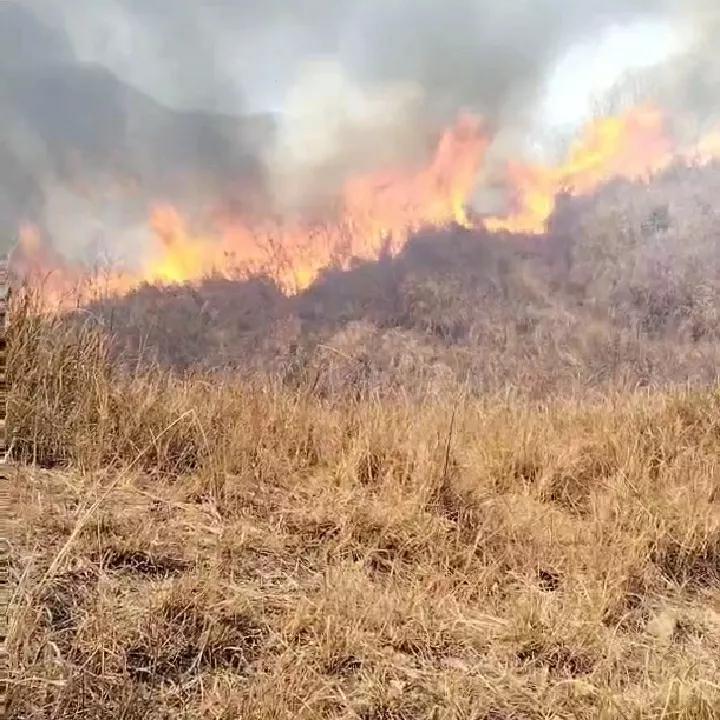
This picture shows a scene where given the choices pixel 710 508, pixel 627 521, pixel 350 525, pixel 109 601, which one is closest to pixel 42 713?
pixel 109 601

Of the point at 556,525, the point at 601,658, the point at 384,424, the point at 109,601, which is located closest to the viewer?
the point at 109,601

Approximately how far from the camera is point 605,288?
37.6ft

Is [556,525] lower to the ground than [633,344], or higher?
lower

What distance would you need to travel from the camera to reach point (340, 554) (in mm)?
3197

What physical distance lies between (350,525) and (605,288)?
Answer: 896cm

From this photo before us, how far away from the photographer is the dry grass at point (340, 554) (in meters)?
2.37

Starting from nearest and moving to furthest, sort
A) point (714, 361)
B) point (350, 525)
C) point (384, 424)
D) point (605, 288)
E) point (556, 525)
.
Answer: point (350, 525) → point (556, 525) → point (384, 424) → point (714, 361) → point (605, 288)

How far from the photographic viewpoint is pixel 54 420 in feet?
12.2

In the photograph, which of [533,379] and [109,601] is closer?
[109,601]

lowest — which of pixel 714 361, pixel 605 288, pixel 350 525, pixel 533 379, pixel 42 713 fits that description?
pixel 42 713

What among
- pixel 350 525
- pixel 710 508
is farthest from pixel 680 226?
pixel 350 525

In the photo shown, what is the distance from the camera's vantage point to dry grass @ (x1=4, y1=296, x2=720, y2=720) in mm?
2369

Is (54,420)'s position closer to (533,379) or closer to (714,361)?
(533,379)

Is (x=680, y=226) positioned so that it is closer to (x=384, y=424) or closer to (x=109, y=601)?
(x=384, y=424)
